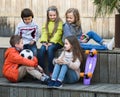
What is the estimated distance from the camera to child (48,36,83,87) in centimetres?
846

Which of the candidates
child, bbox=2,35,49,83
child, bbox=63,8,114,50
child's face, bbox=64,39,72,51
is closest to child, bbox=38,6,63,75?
child, bbox=63,8,114,50

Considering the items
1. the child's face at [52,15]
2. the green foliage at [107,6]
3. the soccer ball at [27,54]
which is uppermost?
the green foliage at [107,6]

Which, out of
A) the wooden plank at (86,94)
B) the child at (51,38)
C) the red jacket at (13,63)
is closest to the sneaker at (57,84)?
the wooden plank at (86,94)

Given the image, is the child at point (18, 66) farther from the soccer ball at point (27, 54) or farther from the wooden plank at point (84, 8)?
the wooden plank at point (84, 8)

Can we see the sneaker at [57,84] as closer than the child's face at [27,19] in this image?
Yes

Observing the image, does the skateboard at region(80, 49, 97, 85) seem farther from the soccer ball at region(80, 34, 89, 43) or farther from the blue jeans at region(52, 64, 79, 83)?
the soccer ball at region(80, 34, 89, 43)

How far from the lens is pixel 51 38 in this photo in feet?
29.9

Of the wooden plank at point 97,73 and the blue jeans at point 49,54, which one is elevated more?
the blue jeans at point 49,54

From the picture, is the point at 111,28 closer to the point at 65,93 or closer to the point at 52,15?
the point at 52,15

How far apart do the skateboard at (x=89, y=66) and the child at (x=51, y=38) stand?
24.3 inches

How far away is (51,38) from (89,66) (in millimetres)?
872

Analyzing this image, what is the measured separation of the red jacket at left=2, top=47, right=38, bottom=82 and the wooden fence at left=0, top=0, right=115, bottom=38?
211 inches

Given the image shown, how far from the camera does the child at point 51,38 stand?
9039mm

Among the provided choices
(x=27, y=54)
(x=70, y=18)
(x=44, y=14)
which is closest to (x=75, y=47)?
(x=70, y=18)
